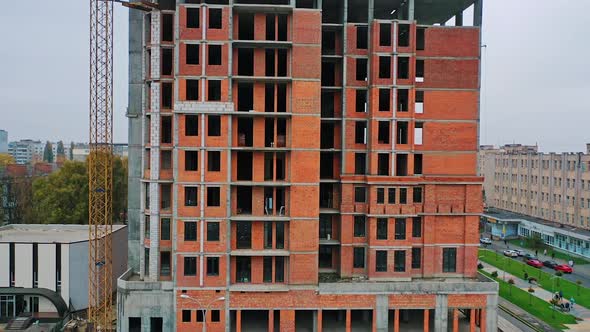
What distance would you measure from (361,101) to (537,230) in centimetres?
5546

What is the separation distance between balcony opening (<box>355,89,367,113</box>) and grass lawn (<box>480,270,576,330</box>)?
26542 mm

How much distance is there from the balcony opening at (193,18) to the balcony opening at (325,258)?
22.6 m

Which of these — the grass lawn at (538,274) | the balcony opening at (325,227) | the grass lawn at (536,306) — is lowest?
the grass lawn at (536,306)

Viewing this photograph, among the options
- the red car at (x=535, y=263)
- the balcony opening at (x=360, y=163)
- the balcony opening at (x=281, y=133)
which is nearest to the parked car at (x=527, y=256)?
the red car at (x=535, y=263)

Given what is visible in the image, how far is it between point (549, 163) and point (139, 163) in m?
72.4

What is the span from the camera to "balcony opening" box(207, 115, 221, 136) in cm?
3800

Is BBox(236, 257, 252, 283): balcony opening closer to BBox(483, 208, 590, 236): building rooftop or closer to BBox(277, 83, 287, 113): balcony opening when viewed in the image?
BBox(277, 83, 287, 113): balcony opening

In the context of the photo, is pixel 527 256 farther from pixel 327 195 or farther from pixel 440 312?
pixel 327 195

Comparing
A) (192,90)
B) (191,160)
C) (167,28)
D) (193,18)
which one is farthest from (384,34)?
(191,160)

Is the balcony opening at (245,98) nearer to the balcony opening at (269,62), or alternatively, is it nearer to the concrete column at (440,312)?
the balcony opening at (269,62)

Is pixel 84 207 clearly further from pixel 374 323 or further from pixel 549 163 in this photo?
pixel 549 163

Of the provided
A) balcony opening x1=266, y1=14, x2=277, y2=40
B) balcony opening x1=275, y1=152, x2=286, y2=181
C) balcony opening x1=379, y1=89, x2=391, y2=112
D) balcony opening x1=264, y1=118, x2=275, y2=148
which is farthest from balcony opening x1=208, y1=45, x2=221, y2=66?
balcony opening x1=379, y1=89, x2=391, y2=112

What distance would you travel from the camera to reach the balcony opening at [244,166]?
4031 centimetres

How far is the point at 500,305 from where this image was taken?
48312 mm
